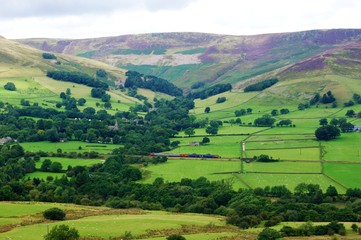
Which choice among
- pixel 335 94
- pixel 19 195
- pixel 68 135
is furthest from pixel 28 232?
pixel 335 94

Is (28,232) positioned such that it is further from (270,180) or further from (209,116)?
(209,116)

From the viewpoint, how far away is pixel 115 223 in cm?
6600

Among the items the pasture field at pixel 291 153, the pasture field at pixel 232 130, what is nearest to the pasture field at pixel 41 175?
the pasture field at pixel 291 153

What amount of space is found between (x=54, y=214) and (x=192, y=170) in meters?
44.3

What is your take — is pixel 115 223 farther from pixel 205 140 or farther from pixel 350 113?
pixel 350 113

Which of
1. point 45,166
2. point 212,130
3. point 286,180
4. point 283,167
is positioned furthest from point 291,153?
point 45,166

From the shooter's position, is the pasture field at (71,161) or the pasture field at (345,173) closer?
the pasture field at (345,173)

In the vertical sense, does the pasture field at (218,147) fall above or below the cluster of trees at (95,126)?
below

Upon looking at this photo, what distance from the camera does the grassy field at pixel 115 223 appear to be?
6125 centimetres

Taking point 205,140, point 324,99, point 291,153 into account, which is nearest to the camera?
point 291,153

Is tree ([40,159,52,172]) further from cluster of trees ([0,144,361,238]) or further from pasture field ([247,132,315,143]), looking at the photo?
pasture field ([247,132,315,143])

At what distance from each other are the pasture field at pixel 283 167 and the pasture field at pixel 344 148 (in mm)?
6450

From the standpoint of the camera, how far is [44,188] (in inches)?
3770

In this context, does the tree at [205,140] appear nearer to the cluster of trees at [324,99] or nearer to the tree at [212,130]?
the tree at [212,130]
